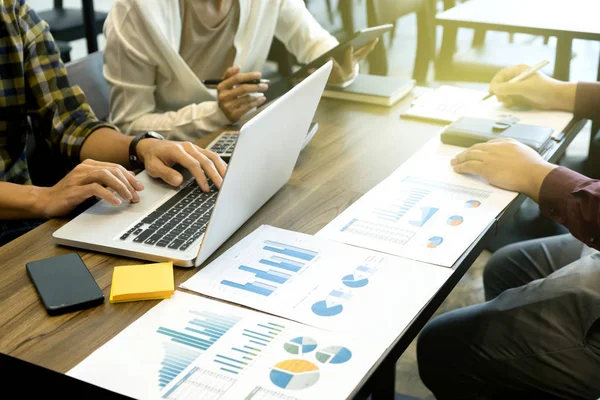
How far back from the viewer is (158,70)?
1701 millimetres

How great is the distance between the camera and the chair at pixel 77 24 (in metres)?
3.42

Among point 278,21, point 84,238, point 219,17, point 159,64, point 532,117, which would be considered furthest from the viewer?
point 278,21

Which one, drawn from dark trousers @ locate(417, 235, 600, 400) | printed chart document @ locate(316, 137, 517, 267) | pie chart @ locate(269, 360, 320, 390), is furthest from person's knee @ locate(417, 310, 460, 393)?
pie chart @ locate(269, 360, 320, 390)

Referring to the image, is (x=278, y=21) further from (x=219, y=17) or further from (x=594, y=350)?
(x=594, y=350)

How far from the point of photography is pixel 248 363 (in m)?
0.80

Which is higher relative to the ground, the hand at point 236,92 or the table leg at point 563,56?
the hand at point 236,92

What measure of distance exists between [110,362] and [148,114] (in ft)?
3.22

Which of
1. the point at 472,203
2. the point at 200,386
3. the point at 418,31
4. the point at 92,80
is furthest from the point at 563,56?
the point at 200,386

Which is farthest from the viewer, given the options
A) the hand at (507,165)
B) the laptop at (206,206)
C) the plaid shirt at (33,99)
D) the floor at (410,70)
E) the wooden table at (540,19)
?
the wooden table at (540,19)

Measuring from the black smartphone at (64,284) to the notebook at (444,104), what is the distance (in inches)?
34.8

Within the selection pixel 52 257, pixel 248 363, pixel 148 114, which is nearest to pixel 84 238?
pixel 52 257

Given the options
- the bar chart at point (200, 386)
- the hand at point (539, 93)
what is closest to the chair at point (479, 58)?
the hand at point (539, 93)

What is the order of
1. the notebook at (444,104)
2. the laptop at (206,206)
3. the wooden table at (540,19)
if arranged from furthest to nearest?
1. the wooden table at (540,19)
2. the notebook at (444,104)
3. the laptop at (206,206)

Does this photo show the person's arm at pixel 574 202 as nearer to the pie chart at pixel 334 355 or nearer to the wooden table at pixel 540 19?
the pie chart at pixel 334 355
